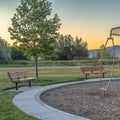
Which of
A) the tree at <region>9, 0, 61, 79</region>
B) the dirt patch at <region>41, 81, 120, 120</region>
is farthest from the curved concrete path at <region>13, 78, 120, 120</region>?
the tree at <region>9, 0, 61, 79</region>

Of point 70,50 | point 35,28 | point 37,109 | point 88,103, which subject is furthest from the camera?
point 70,50

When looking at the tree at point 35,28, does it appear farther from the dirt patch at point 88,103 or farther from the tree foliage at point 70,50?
the tree foliage at point 70,50

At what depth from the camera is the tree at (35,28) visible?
22.2m

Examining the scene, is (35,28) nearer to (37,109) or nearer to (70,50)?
(37,109)

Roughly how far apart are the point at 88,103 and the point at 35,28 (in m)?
11.1

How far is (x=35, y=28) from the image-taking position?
73.2 ft

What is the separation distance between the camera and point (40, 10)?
22.4 m

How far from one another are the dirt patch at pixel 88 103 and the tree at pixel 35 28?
6669mm

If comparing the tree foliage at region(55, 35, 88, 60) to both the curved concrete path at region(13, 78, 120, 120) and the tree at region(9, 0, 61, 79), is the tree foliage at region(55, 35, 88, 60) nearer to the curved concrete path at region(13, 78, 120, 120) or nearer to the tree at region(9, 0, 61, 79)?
the tree at region(9, 0, 61, 79)

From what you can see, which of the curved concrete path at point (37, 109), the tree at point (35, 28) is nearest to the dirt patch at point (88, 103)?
the curved concrete path at point (37, 109)

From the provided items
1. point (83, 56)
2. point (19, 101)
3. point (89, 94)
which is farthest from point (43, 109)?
point (83, 56)

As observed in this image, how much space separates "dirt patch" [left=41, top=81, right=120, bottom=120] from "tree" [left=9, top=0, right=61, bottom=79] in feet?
21.9

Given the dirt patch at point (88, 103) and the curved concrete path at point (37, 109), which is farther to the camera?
the dirt patch at point (88, 103)

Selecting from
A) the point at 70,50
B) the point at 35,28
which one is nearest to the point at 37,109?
the point at 35,28
